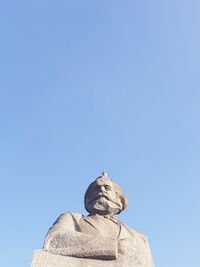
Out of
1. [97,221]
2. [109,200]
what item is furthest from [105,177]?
[97,221]

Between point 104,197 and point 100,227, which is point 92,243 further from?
point 104,197

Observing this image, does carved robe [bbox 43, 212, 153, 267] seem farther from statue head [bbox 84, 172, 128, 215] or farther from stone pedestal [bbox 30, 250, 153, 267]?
statue head [bbox 84, 172, 128, 215]

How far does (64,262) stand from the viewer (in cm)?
625

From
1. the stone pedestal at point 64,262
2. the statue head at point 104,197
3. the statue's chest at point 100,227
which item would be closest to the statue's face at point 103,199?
the statue head at point 104,197

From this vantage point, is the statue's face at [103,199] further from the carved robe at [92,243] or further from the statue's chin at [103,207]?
the carved robe at [92,243]

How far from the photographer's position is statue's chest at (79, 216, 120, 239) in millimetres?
7223

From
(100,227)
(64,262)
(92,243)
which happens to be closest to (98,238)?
(92,243)

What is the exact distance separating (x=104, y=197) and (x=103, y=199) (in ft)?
0.14

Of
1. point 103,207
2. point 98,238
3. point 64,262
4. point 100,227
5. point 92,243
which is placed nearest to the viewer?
point 64,262

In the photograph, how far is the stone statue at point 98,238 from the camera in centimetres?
639

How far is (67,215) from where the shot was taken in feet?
24.8

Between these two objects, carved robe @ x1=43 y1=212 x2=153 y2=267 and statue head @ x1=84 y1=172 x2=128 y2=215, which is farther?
statue head @ x1=84 y1=172 x2=128 y2=215

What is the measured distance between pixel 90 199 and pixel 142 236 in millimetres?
1083

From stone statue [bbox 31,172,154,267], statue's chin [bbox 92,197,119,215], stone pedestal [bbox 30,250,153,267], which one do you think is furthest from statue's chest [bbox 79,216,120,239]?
stone pedestal [bbox 30,250,153,267]
